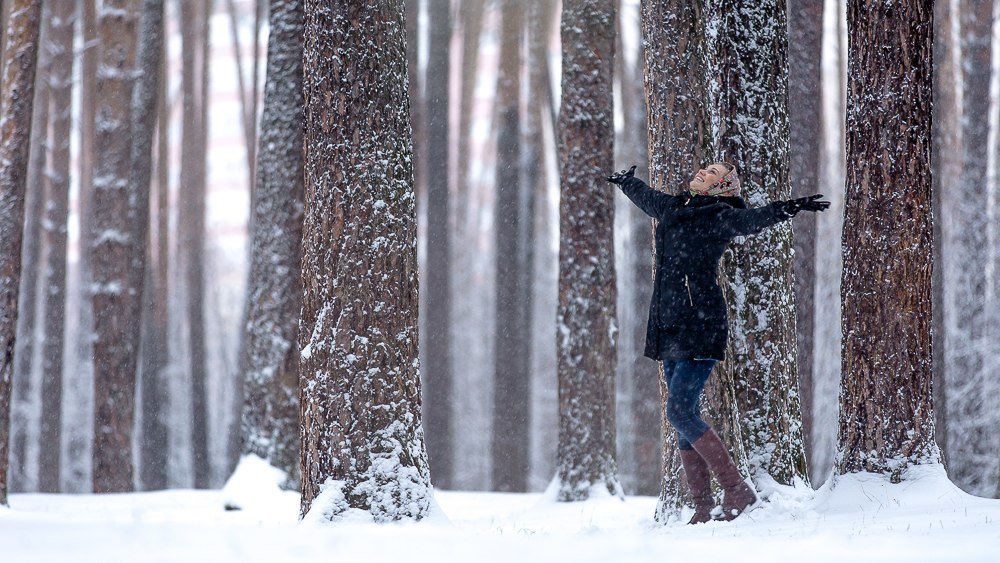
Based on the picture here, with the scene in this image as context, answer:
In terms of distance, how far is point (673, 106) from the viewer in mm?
7141

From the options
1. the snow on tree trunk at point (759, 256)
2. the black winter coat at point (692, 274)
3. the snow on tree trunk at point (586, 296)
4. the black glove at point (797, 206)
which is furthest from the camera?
the snow on tree trunk at point (586, 296)

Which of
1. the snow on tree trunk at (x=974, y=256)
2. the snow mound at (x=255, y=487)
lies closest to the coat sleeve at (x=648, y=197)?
the snow mound at (x=255, y=487)

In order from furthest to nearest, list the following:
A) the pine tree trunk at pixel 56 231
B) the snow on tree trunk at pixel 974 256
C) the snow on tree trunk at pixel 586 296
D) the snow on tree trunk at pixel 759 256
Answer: the pine tree trunk at pixel 56 231 → the snow on tree trunk at pixel 974 256 → the snow on tree trunk at pixel 586 296 → the snow on tree trunk at pixel 759 256

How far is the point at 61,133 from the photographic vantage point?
1823 centimetres

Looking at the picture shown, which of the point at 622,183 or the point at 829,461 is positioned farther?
the point at 829,461

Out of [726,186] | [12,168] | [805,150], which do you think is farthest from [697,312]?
[12,168]

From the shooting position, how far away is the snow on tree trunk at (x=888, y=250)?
6801 millimetres

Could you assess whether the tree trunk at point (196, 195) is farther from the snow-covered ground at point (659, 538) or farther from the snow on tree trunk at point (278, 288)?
the snow-covered ground at point (659, 538)

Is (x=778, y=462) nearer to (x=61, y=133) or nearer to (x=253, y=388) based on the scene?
(x=253, y=388)

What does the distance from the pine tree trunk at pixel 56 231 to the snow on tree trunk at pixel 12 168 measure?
731cm

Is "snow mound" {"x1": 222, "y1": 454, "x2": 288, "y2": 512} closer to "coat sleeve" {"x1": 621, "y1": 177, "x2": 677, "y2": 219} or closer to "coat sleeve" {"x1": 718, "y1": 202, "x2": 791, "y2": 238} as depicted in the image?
"coat sleeve" {"x1": 621, "y1": 177, "x2": 677, "y2": 219}

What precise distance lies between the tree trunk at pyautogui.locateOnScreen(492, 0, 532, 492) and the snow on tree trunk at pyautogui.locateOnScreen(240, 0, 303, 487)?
6.53 meters

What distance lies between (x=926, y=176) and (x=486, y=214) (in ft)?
79.5

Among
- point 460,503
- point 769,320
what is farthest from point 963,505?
point 460,503
